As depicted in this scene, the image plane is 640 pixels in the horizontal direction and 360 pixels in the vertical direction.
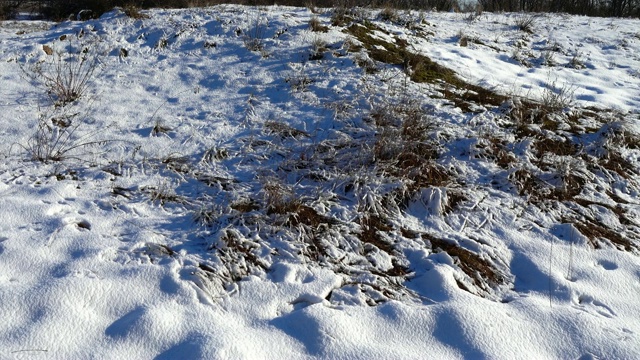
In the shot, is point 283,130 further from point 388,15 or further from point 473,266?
point 388,15

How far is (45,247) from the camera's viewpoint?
2939mm

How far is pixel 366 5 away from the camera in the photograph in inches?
360

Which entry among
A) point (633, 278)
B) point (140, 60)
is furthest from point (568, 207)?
point (140, 60)

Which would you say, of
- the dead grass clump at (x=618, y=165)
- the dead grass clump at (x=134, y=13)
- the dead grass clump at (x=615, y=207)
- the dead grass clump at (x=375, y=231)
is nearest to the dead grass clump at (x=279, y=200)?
the dead grass clump at (x=375, y=231)

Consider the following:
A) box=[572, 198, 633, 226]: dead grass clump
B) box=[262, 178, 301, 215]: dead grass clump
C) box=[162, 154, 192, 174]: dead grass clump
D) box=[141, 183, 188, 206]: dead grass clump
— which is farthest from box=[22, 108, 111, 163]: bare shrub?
box=[572, 198, 633, 226]: dead grass clump

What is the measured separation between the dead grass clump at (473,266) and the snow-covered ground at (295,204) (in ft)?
0.05

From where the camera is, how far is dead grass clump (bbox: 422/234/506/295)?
3.15 m

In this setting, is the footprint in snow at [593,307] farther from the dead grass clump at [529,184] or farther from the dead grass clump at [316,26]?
the dead grass clump at [316,26]

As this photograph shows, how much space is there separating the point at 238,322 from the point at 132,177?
188cm

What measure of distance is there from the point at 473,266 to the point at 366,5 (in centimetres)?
701

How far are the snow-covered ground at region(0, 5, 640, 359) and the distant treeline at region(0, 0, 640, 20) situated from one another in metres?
2.44

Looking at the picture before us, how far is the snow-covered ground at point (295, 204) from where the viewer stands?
2.57 meters

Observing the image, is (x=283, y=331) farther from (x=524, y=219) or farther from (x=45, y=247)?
(x=524, y=219)

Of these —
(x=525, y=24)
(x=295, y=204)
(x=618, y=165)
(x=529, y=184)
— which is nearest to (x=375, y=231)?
(x=295, y=204)
